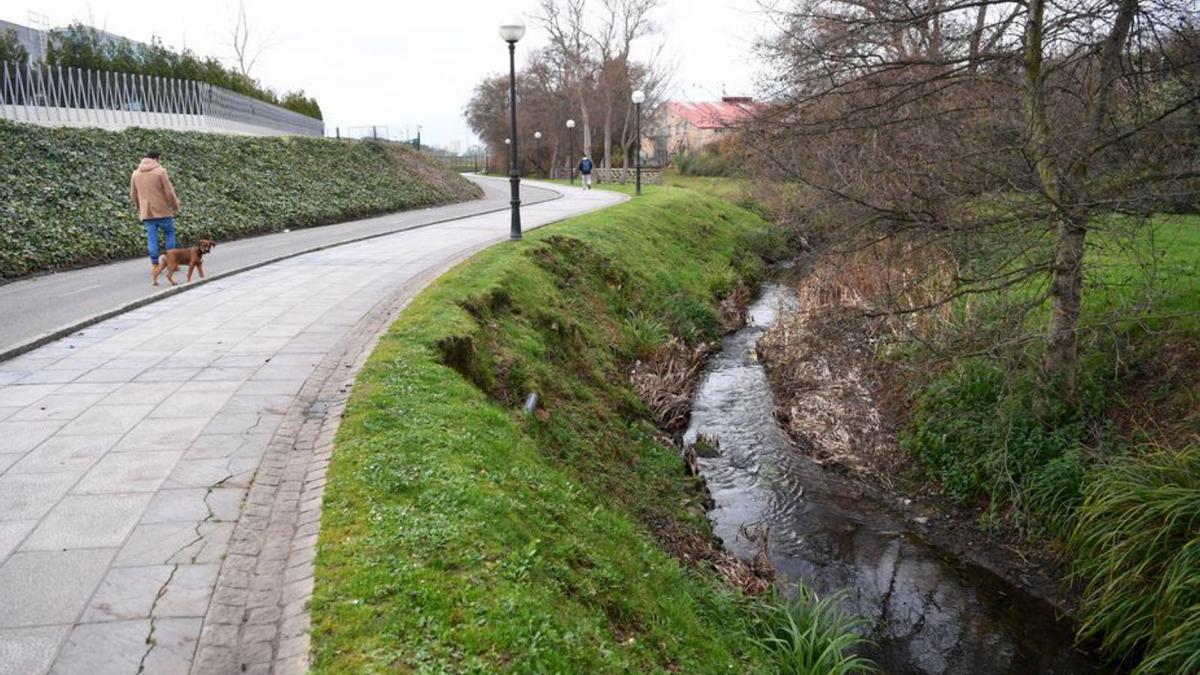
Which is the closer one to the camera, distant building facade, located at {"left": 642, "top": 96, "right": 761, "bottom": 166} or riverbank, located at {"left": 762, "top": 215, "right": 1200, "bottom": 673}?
riverbank, located at {"left": 762, "top": 215, "right": 1200, "bottom": 673}

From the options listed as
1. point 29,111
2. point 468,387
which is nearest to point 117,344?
point 468,387

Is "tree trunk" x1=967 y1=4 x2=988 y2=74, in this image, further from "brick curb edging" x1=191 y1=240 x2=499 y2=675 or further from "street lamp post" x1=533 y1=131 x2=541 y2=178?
"street lamp post" x1=533 y1=131 x2=541 y2=178

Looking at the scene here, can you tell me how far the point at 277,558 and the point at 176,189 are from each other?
18.6 meters

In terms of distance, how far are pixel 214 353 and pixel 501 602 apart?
539 cm

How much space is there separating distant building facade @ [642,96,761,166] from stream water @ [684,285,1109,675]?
406 cm

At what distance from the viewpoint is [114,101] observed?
21.9 meters

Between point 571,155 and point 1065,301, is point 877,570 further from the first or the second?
point 571,155

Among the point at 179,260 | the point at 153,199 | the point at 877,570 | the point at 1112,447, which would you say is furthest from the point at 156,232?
the point at 1112,447

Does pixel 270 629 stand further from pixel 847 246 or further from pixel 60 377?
pixel 847 246

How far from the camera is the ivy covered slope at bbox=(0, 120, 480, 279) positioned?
1498cm

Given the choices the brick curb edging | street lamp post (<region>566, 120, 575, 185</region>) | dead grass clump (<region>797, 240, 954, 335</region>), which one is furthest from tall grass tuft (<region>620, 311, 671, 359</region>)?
street lamp post (<region>566, 120, 575, 185</region>)

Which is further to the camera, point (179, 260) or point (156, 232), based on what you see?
point (156, 232)

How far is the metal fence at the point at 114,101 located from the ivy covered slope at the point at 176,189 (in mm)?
994

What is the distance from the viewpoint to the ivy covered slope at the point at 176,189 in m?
15.0
